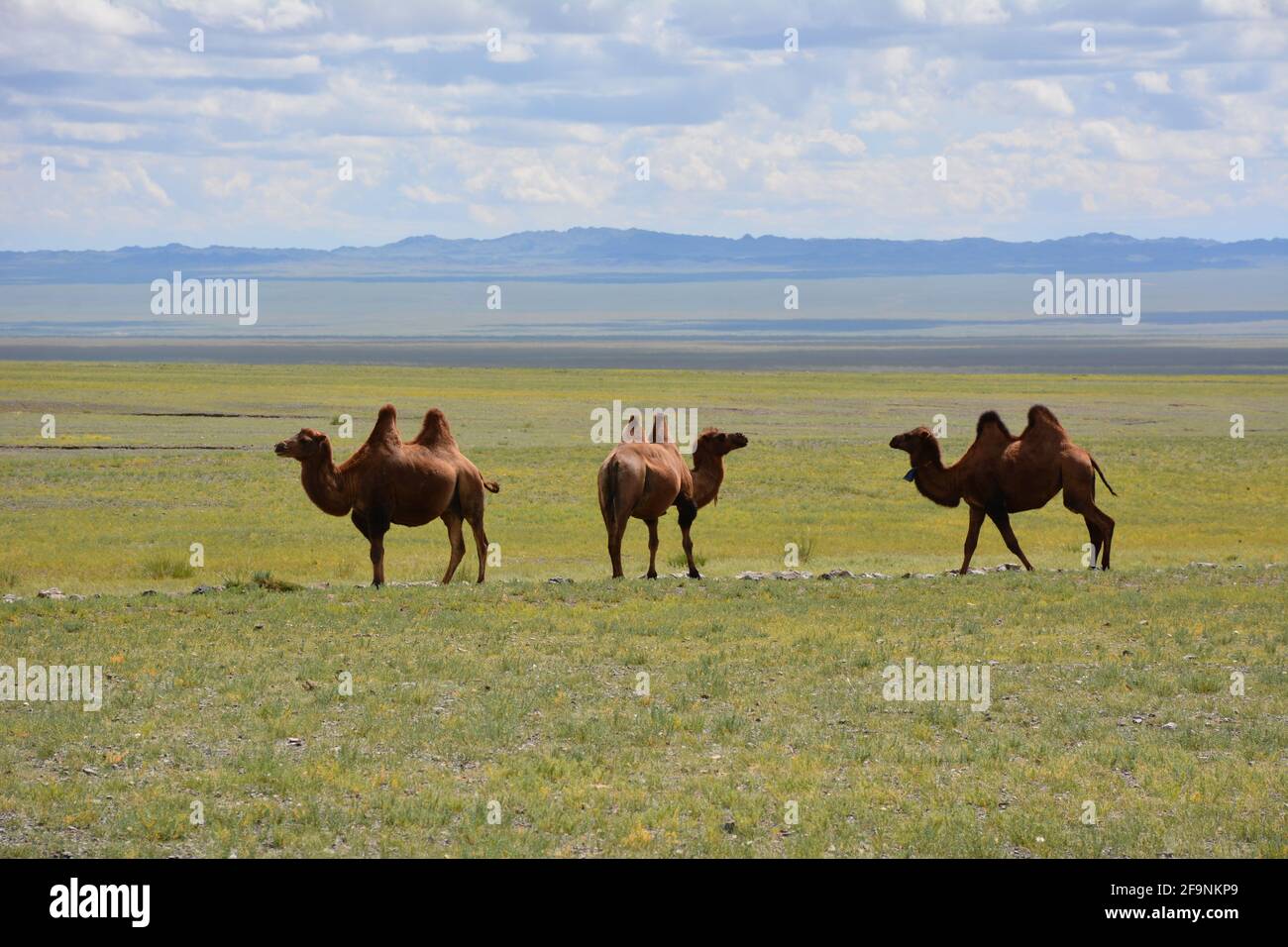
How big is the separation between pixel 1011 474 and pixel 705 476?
411 cm

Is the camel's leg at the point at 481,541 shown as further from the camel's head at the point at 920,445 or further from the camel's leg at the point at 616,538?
the camel's head at the point at 920,445

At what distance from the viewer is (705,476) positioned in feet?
74.4

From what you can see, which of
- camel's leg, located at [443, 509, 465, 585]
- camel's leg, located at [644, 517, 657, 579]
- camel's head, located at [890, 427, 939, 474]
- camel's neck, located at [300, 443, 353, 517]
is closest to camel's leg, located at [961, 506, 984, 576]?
camel's head, located at [890, 427, 939, 474]

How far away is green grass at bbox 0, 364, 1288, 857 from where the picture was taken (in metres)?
9.89

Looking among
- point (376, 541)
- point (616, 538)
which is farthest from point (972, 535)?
point (376, 541)

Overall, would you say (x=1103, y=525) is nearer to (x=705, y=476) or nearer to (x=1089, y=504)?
(x=1089, y=504)

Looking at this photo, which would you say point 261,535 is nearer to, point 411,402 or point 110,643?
point 110,643

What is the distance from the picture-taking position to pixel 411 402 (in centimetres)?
6994

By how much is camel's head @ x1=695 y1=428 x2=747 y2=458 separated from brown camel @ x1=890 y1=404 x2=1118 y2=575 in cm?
217

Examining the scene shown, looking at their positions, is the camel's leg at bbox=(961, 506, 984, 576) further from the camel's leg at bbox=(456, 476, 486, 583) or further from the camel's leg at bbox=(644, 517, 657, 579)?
the camel's leg at bbox=(456, 476, 486, 583)

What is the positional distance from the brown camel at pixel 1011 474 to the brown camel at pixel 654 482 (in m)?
2.51

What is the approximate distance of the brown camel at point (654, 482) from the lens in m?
20.7
